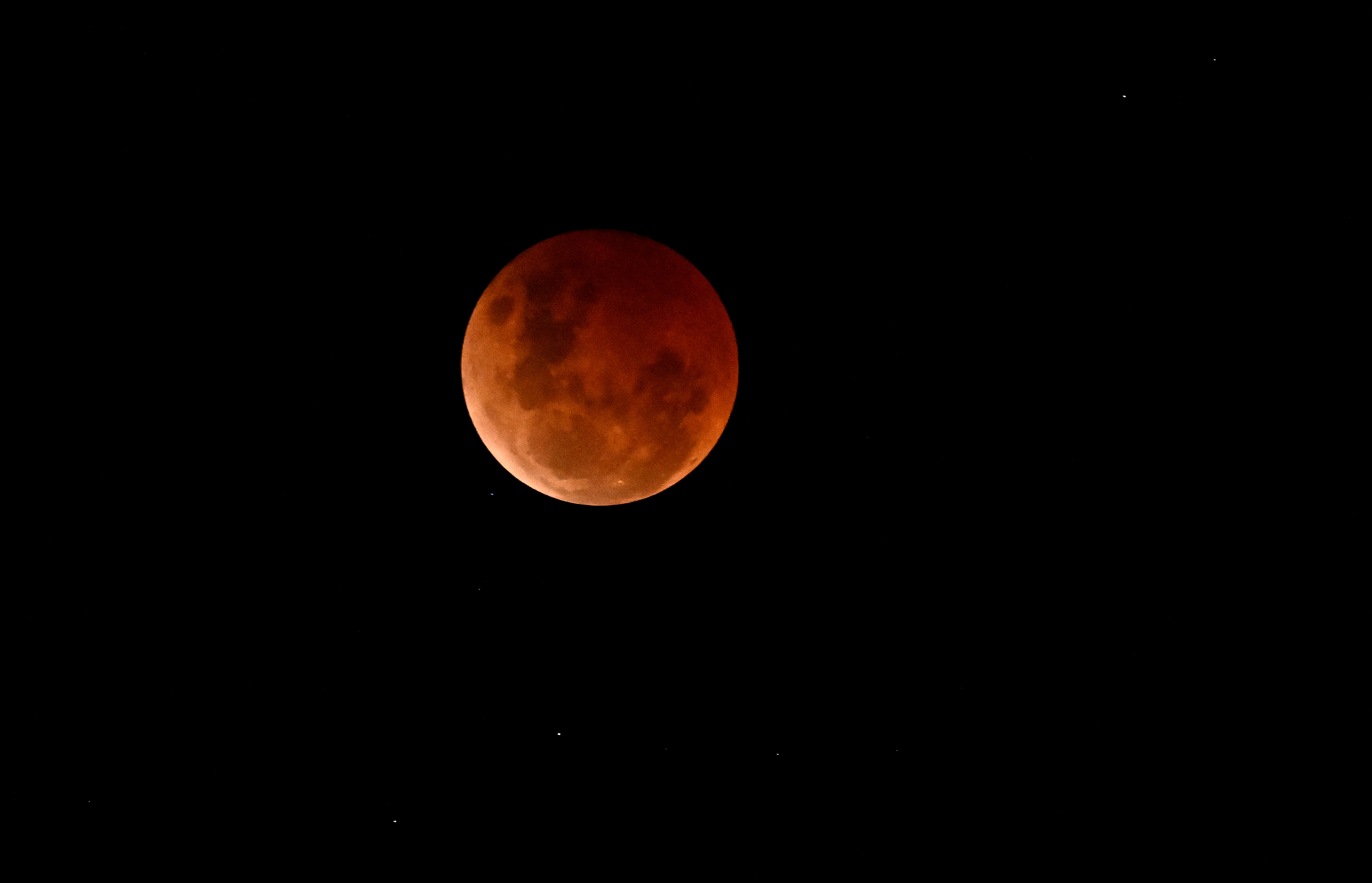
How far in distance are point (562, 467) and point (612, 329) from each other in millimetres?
810

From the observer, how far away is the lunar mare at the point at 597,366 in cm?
370

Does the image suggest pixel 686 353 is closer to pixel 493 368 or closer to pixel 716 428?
pixel 716 428

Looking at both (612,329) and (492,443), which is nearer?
(612,329)

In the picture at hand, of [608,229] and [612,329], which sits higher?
[608,229]

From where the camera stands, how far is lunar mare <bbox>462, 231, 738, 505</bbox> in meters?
3.70

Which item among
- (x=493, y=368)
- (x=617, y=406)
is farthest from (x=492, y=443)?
(x=617, y=406)

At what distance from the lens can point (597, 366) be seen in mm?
3676

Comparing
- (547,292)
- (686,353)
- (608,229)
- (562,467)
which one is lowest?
(562,467)

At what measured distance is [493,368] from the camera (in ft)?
12.8

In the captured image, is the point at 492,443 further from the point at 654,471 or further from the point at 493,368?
the point at 654,471

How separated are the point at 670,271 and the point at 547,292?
0.70 meters

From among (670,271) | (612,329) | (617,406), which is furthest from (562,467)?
(670,271)

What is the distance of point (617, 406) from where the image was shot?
12.2 ft

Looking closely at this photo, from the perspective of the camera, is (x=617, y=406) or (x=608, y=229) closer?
(x=617, y=406)
